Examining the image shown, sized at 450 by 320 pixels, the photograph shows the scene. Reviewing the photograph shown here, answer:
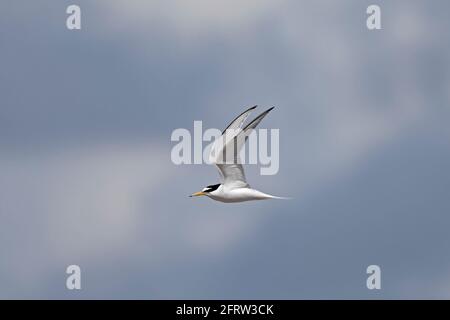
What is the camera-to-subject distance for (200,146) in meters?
36.4

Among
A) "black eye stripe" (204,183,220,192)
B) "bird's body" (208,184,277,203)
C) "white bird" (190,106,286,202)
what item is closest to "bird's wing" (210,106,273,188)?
"white bird" (190,106,286,202)

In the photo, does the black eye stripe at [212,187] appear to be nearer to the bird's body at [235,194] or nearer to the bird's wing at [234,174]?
the bird's body at [235,194]

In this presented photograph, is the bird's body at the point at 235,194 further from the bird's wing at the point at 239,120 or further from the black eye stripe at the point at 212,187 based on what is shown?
the bird's wing at the point at 239,120

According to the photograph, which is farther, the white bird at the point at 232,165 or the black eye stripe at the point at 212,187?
the black eye stripe at the point at 212,187

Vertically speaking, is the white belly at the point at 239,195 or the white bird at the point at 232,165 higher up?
the white bird at the point at 232,165

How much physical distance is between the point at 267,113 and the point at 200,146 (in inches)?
139

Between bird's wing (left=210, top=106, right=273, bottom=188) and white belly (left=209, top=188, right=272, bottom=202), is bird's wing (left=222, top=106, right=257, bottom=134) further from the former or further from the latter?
white belly (left=209, top=188, right=272, bottom=202)

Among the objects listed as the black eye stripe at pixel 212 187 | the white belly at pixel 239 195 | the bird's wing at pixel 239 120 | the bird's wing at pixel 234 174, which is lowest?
the white belly at pixel 239 195

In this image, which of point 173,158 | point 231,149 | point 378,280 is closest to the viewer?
point 173,158

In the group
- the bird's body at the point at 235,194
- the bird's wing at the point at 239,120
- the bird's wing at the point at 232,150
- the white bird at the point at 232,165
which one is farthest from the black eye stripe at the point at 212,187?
the bird's wing at the point at 239,120

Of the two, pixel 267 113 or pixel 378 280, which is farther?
pixel 378 280

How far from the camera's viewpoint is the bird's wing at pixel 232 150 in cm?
3503
